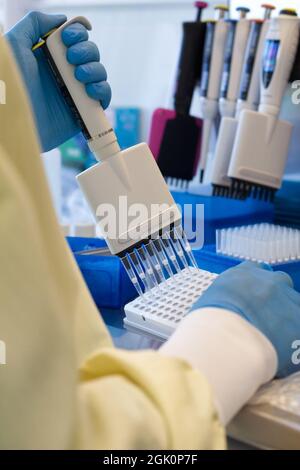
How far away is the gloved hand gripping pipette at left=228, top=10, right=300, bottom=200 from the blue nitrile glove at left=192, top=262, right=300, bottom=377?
0.53 m

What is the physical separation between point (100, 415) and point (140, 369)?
0.15 ft

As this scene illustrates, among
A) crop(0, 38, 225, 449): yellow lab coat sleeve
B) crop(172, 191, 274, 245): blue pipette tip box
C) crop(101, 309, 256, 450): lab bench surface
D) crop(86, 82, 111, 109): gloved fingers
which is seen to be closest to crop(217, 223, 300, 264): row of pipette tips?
crop(172, 191, 274, 245): blue pipette tip box

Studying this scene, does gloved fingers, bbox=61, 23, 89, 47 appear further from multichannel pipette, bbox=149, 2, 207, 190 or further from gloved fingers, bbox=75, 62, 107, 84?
multichannel pipette, bbox=149, 2, 207, 190

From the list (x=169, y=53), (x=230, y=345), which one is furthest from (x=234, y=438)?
(x=169, y=53)

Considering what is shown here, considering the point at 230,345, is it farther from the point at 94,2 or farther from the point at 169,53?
the point at 94,2

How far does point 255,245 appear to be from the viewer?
1006 mm

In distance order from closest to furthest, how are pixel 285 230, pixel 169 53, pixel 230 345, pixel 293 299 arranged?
pixel 230 345, pixel 293 299, pixel 285 230, pixel 169 53

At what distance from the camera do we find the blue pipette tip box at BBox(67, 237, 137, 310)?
842mm

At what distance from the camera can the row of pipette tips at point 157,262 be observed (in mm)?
773

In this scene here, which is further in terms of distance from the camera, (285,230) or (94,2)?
(94,2)

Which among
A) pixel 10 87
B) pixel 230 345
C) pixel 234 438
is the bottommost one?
pixel 234 438

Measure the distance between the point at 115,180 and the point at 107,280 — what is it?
0.18m

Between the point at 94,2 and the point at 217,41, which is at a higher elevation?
the point at 94,2

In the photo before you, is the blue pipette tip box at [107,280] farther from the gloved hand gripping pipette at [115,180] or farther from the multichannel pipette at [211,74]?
the multichannel pipette at [211,74]
